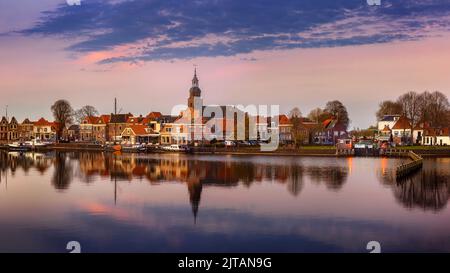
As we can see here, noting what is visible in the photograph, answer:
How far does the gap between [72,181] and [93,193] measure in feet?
Answer: 24.1

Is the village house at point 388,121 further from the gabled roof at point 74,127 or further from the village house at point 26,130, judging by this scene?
the village house at point 26,130

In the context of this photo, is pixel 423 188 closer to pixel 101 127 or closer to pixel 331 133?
pixel 331 133

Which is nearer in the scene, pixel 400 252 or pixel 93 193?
pixel 400 252

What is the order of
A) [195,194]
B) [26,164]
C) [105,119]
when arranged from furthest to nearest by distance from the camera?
[105,119], [26,164], [195,194]

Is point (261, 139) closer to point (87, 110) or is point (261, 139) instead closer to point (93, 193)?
point (87, 110)

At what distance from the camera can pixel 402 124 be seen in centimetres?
9375

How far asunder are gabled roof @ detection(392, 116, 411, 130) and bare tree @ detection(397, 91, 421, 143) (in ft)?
15.8

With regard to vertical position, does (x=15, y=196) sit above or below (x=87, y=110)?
below

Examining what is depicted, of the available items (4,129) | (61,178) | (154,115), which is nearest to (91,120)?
(154,115)

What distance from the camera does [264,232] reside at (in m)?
19.4

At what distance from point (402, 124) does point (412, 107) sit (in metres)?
11.6

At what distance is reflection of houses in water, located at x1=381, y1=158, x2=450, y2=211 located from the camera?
26484 millimetres

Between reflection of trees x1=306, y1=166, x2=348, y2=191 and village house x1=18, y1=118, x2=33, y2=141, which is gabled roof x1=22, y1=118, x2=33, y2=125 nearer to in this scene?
village house x1=18, y1=118, x2=33, y2=141
